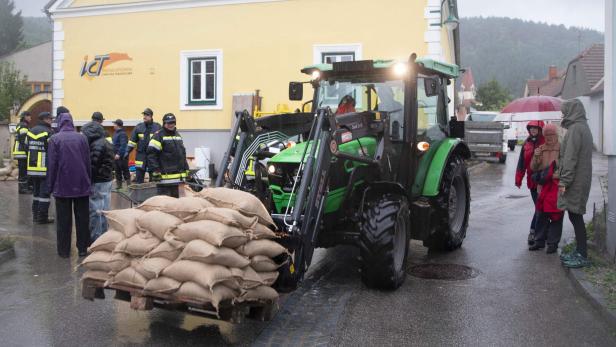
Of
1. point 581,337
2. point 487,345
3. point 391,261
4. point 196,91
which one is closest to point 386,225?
point 391,261

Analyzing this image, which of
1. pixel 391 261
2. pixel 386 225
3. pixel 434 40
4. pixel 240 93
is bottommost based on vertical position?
pixel 391 261

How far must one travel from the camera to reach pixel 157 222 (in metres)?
4.60

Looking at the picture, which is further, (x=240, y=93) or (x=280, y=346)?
(x=240, y=93)

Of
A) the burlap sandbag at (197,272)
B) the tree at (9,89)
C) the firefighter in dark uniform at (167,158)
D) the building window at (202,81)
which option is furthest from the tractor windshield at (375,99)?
the tree at (9,89)

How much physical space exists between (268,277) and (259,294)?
168 millimetres

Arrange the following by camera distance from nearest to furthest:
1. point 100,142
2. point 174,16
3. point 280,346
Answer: point 280,346, point 100,142, point 174,16

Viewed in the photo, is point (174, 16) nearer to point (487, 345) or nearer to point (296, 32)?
point (296, 32)

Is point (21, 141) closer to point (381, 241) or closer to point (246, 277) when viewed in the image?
point (381, 241)

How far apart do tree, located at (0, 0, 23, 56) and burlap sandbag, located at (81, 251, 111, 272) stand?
82157mm

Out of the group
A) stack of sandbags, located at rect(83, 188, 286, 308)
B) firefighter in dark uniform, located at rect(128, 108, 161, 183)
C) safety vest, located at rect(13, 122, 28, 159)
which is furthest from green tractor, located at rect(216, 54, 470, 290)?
safety vest, located at rect(13, 122, 28, 159)

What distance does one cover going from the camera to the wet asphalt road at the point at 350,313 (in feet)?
16.1

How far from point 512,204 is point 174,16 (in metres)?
10.4

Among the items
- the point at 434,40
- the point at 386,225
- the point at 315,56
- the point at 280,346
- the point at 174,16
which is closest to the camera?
the point at 280,346

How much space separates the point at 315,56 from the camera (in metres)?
15.8
